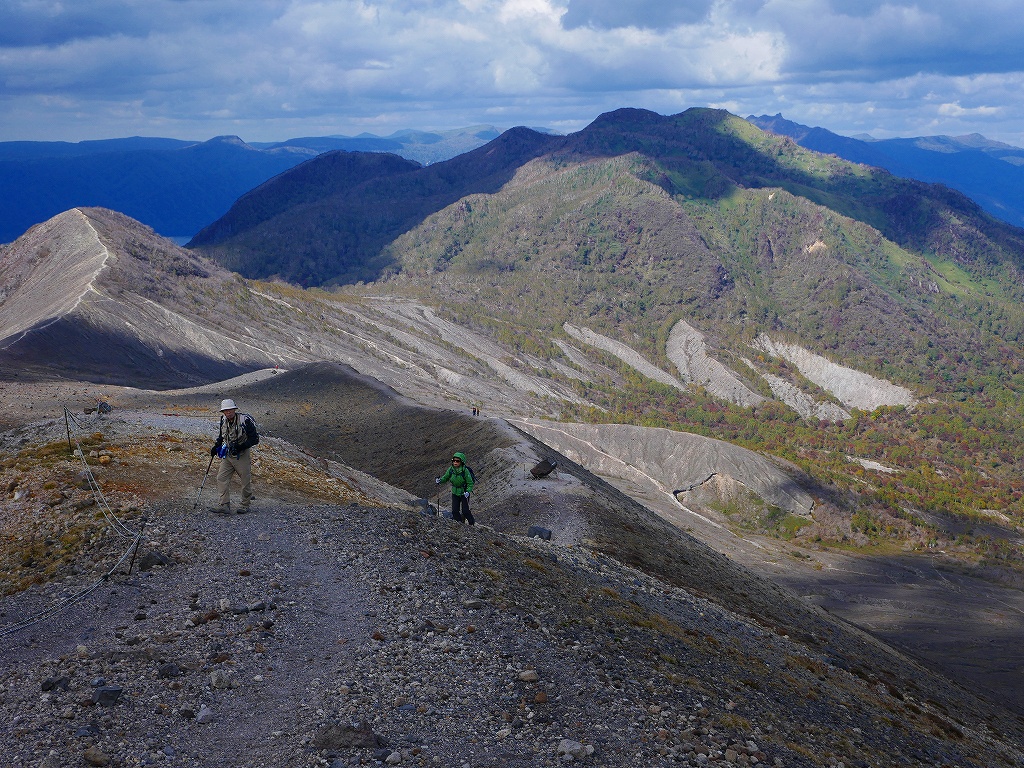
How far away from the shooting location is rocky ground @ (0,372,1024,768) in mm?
10344

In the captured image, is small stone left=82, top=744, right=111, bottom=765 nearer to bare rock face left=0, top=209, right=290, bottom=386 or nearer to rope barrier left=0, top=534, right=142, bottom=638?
rope barrier left=0, top=534, right=142, bottom=638

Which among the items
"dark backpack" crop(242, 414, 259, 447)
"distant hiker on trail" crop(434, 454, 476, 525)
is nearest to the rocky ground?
"distant hiker on trail" crop(434, 454, 476, 525)

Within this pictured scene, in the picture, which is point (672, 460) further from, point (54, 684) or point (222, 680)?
point (54, 684)

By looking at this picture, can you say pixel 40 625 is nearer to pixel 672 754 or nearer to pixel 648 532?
pixel 672 754

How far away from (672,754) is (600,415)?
140 meters

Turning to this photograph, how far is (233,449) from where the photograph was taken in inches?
695

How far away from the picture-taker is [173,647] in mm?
11938

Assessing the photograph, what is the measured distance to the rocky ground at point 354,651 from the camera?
10.3 m

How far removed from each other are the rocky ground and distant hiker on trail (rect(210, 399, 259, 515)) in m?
0.65

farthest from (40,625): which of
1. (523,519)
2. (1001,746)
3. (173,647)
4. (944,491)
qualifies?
(944,491)

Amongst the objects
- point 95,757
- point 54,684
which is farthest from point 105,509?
point 95,757

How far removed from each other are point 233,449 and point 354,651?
23.5 feet

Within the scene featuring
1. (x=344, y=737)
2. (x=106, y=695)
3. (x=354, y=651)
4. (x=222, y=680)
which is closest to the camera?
(x=344, y=737)

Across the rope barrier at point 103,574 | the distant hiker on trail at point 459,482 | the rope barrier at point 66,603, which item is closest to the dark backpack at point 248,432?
the rope barrier at point 103,574
